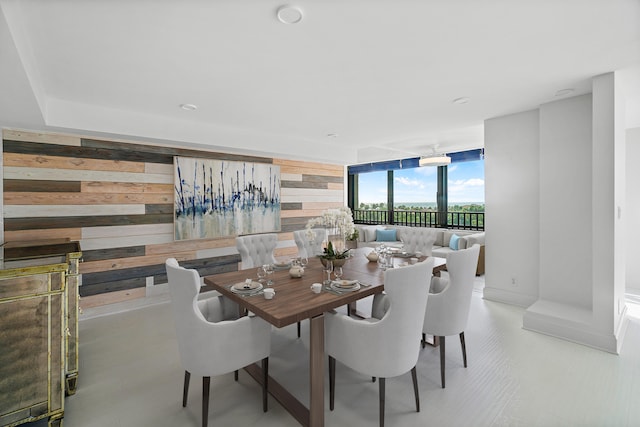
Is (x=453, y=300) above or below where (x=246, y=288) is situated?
below

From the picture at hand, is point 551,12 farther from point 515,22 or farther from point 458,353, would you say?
point 458,353

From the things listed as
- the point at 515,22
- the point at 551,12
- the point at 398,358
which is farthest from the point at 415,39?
the point at 398,358

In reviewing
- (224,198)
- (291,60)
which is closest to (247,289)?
(291,60)

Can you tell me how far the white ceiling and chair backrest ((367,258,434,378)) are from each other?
1.53 m

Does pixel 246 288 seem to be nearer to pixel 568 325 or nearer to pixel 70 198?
pixel 70 198

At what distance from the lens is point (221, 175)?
4391 mm

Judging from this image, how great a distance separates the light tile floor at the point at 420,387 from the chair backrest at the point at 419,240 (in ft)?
3.67

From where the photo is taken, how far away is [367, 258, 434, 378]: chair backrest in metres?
1.62

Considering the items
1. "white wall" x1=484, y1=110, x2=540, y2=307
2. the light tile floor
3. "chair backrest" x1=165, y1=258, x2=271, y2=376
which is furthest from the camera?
"white wall" x1=484, y1=110, x2=540, y2=307

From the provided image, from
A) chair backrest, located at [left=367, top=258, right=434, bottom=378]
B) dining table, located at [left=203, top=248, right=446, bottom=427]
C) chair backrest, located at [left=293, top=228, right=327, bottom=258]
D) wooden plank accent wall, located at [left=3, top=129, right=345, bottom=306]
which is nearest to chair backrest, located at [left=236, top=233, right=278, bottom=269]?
chair backrest, located at [left=293, top=228, right=327, bottom=258]

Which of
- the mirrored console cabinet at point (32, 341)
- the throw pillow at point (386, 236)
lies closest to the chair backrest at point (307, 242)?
the mirrored console cabinet at point (32, 341)

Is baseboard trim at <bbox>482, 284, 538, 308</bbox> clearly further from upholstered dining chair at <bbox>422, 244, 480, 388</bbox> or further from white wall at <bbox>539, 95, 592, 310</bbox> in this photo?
upholstered dining chair at <bbox>422, 244, 480, 388</bbox>

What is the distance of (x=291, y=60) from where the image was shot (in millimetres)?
2199

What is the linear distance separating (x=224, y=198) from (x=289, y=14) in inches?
127
